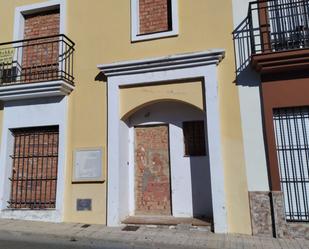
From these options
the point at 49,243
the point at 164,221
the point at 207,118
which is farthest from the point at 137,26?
the point at 49,243

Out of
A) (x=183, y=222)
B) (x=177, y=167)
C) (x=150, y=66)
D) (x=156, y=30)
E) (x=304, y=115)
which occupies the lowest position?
(x=183, y=222)

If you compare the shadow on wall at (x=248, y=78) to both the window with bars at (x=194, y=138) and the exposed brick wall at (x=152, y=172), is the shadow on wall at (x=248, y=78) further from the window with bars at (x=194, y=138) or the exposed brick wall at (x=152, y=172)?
the exposed brick wall at (x=152, y=172)

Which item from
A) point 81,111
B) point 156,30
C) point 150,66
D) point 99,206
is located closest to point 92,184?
point 99,206

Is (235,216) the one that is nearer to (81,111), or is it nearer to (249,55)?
(249,55)

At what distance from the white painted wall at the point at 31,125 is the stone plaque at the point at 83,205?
0.41 m

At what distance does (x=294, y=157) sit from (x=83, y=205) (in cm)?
479

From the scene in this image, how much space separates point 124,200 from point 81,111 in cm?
242

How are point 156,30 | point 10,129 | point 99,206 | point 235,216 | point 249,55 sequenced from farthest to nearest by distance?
point 10,129 → point 156,30 → point 99,206 → point 249,55 → point 235,216

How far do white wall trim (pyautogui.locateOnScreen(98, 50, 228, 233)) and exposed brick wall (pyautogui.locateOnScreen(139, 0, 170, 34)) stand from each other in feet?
3.83

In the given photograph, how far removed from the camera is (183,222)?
6984mm

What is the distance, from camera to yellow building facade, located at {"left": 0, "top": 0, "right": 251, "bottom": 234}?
6.98 m

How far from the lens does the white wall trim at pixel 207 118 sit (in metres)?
6.67

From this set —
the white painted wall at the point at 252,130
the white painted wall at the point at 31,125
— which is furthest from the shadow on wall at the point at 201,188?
the white painted wall at the point at 31,125

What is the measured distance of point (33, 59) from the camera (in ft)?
29.5
